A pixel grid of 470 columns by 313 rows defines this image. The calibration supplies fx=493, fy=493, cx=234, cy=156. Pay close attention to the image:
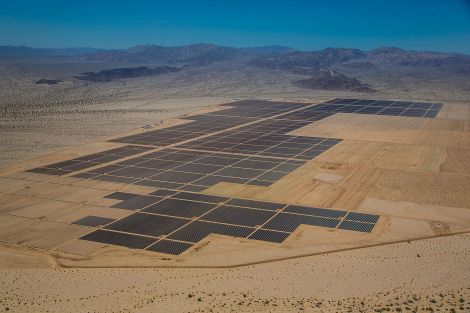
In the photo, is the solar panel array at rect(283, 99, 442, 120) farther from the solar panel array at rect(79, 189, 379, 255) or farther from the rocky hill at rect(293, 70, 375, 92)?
the solar panel array at rect(79, 189, 379, 255)

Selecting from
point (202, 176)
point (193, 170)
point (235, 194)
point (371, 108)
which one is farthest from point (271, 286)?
point (371, 108)

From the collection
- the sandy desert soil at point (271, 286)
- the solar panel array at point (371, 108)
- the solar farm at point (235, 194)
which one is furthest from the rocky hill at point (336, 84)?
the sandy desert soil at point (271, 286)

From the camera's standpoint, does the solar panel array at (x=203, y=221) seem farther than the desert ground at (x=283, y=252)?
Yes

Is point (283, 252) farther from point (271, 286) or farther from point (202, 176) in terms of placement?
point (202, 176)

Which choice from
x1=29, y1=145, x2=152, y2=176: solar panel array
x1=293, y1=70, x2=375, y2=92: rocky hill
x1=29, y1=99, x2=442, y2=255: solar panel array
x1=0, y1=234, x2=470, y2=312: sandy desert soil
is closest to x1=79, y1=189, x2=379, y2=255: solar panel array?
x1=29, y1=99, x2=442, y2=255: solar panel array

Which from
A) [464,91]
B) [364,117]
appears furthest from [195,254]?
[464,91]

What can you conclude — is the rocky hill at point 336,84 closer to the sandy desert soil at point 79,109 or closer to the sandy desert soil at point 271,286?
the sandy desert soil at point 79,109
